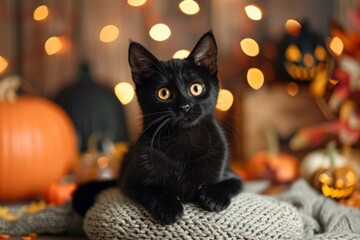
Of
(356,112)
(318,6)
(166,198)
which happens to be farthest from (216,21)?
(166,198)

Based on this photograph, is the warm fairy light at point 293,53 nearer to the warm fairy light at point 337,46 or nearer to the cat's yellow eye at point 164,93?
the warm fairy light at point 337,46

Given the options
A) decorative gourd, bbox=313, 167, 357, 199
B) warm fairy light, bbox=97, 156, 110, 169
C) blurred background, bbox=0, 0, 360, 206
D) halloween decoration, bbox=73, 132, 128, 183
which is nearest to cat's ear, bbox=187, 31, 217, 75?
decorative gourd, bbox=313, 167, 357, 199

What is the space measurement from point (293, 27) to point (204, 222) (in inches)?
62.2

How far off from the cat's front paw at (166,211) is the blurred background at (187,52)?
118 centimetres

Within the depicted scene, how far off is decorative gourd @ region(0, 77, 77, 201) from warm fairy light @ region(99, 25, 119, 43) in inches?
24.0

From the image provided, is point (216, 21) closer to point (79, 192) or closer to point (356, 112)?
point (356, 112)

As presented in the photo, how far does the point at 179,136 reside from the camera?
1.01m

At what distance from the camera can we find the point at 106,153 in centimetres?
201

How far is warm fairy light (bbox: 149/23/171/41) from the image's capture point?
240 cm

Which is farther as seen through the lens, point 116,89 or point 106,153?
A: point 116,89

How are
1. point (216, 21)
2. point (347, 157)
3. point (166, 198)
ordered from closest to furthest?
point (166, 198)
point (347, 157)
point (216, 21)

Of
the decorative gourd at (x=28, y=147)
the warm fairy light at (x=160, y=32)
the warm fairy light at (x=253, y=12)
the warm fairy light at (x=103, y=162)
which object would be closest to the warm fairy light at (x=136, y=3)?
the warm fairy light at (x=160, y=32)

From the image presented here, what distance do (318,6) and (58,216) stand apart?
1722 mm

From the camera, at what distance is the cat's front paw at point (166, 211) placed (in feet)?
3.02
